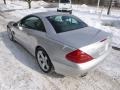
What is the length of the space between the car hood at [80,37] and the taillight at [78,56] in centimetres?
16

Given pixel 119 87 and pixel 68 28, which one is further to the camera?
pixel 68 28

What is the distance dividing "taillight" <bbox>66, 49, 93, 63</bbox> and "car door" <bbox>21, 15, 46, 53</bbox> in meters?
1.15

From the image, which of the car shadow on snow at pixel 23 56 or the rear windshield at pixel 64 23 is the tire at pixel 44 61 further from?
the rear windshield at pixel 64 23

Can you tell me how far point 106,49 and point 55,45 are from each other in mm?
1329

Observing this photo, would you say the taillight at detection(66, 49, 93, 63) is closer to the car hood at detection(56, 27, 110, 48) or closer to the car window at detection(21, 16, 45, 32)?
the car hood at detection(56, 27, 110, 48)

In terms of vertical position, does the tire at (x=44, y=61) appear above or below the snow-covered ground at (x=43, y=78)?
above

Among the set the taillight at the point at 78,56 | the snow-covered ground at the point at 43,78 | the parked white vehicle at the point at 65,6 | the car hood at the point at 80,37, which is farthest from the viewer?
the parked white vehicle at the point at 65,6

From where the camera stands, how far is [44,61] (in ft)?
15.0

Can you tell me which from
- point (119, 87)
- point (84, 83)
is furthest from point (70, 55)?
point (119, 87)

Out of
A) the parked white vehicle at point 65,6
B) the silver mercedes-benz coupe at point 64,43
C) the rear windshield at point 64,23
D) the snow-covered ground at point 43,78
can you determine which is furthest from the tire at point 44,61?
the parked white vehicle at point 65,6

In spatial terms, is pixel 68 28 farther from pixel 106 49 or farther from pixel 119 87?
pixel 119 87

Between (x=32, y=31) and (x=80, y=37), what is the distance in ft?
5.47

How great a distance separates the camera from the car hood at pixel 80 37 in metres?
3.78

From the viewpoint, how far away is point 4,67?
4961 millimetres
